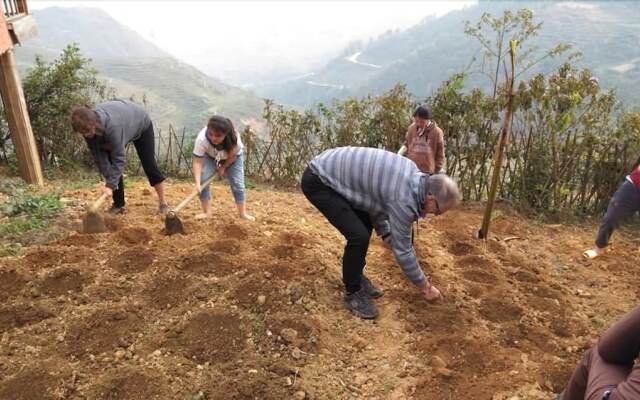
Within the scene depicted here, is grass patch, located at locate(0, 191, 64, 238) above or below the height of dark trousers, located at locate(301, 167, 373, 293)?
below

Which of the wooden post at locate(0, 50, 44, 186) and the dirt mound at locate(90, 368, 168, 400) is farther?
the wooden post at locate(0, 50, 44, 186)

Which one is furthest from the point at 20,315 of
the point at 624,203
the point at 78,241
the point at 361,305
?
the point at 624,203

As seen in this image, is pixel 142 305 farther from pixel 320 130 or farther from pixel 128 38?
pixel 128 38

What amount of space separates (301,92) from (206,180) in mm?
55523

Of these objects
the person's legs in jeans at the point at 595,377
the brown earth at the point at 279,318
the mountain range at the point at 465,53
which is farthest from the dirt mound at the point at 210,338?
the mountain range at the point at 465,53

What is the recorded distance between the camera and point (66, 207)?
431cm

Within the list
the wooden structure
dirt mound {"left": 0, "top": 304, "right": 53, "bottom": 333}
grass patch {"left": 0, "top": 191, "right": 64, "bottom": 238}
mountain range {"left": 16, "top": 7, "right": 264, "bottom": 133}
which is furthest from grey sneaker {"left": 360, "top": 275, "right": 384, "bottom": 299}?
mountain range {"left": 16, "top": 7, "right": 264, "bottom": 133}

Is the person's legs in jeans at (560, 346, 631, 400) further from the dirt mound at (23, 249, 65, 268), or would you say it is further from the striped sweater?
the dirt mound at (23, 249, 65, 268)

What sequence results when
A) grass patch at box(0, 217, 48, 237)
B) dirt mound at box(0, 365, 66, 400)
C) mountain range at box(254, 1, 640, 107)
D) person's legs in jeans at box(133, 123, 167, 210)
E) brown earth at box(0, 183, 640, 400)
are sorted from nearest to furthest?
dirt mound at box(0, 365, 66, 400), brown earth at box(0, 183, 640, 400), grass patch at box(0, 217, 48, 237), person's legs in jeans at box(133, 123, 167, 210), mountain range at box(254, 1, 640, 107)

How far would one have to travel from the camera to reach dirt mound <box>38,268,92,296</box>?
2848 mm

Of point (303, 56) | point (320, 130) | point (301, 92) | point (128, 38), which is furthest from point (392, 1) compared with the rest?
point (320, 130)

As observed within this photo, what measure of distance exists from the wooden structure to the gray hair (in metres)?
4.55

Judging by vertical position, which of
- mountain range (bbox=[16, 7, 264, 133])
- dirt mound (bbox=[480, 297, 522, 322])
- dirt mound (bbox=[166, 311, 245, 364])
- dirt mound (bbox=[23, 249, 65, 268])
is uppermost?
dirt mound (bbox=[23, 249, 65, 268])

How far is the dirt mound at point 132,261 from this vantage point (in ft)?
10.2
